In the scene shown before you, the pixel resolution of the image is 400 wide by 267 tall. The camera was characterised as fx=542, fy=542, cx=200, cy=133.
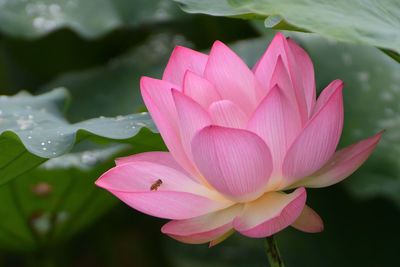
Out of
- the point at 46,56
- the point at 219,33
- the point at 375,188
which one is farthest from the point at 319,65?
the point at 46,56

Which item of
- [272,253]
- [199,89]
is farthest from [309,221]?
[199,89]

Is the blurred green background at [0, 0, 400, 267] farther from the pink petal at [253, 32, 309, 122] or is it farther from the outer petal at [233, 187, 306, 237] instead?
the outer petal at [233, 187, 306, 237]

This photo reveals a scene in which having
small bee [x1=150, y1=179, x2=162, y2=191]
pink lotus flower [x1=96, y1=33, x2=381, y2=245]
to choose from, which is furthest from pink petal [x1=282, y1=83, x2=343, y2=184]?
small bee [x1=150, y1=179, x2=162, y2=191]

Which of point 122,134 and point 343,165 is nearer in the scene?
point 343,165

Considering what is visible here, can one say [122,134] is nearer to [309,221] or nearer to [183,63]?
[183,63]

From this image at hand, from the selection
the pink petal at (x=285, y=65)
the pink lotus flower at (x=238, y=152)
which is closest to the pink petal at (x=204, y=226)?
the pink lotus flower at (x=238, y=152)

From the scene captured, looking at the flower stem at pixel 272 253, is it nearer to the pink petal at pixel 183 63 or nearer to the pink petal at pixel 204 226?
the pink petal at pixel 204 226
